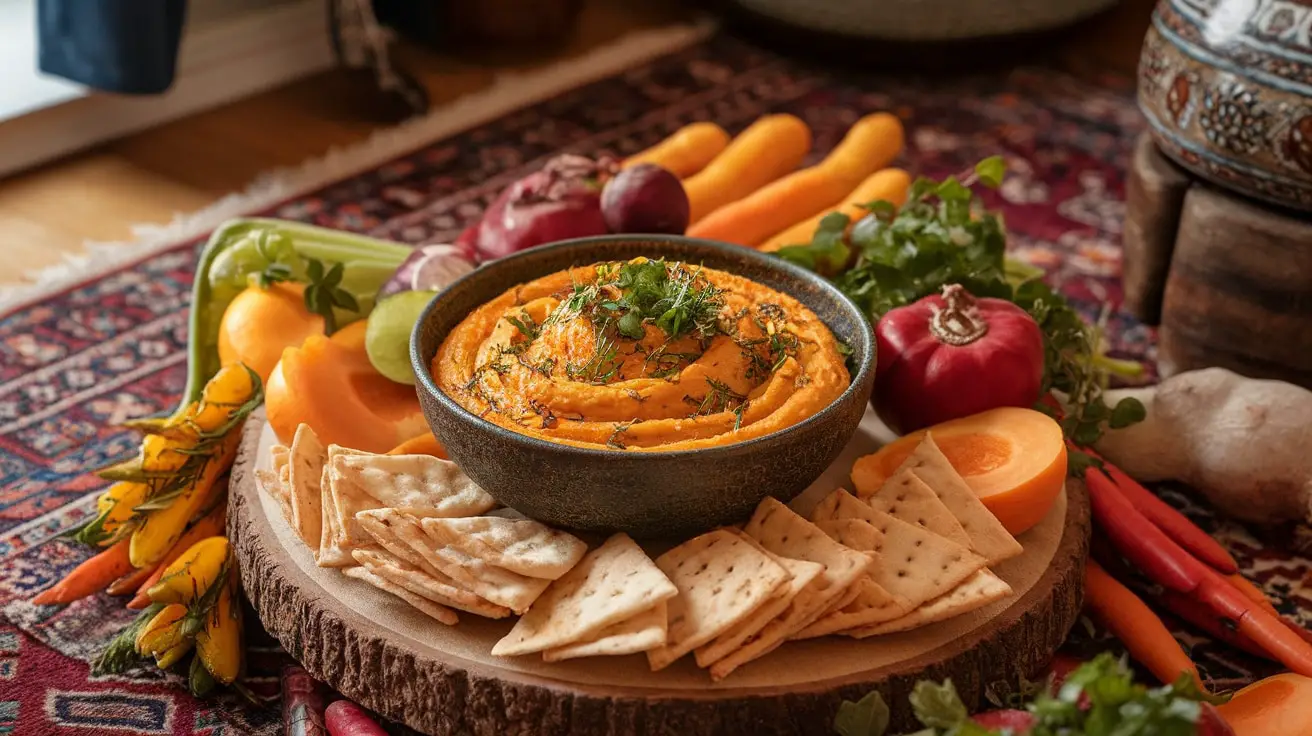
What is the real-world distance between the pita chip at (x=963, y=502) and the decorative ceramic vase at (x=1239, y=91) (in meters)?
1.21

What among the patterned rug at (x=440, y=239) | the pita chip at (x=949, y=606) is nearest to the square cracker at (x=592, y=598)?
the pita chip at (x=949, y=606)

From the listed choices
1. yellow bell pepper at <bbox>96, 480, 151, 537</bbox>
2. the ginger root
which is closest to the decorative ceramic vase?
the ginger root

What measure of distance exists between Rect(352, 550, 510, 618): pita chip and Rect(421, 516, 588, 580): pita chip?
0.06 meters

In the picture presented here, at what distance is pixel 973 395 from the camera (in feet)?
7.70

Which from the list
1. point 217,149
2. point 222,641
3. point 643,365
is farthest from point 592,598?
point 217,149

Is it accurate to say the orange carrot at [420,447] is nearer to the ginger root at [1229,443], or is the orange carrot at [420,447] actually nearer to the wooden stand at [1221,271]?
the ginger root at [1229,443]

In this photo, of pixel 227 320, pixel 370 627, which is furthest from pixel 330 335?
pixel 370 627

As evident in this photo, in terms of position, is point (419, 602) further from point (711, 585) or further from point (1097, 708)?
point (1097, 708)

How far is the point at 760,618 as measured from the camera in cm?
185

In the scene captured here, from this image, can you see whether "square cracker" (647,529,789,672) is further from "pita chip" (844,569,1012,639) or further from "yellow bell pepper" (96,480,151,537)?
"yellow bell pepper" (96,480,151,537)

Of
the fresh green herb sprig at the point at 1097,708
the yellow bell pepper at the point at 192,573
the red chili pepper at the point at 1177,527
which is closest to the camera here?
the fresh green herb sprig at the point at 1097,708

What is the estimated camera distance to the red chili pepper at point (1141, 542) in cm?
244

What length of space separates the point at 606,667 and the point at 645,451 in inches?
12.3

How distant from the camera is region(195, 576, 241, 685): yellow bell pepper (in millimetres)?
2244
